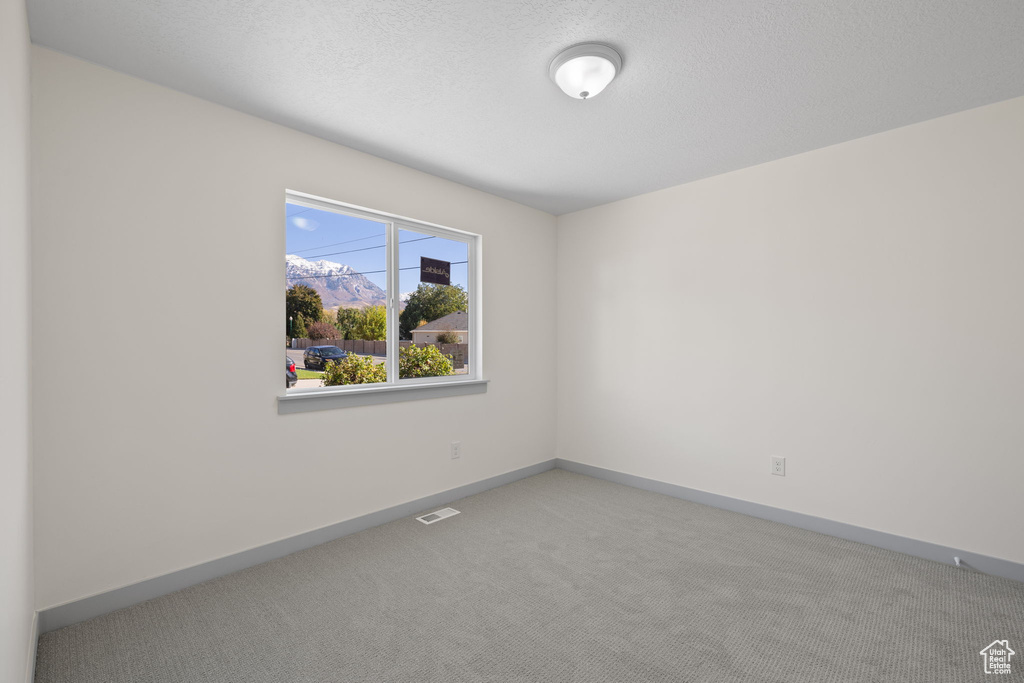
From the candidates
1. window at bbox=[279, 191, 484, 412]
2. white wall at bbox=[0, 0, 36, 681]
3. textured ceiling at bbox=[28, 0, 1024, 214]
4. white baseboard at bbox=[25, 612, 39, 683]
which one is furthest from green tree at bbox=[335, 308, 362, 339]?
white baseboard at bbox=[25, 612, 39, 683]

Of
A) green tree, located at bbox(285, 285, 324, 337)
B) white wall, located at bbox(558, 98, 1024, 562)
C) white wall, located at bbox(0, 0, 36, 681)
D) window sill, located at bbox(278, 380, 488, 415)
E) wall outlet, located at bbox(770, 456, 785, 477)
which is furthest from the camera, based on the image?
wall outlet, located at bbox(770, 456, 785, 477)

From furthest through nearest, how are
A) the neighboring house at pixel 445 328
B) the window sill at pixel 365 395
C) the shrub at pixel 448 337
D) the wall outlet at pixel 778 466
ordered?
1. the shrub at pixel 448 337
2. the neighboring house at pixel 445 328
3. the wall outlet at pixel 778 466
4. the window sill at pixel 365 395

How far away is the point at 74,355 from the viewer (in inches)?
80.8

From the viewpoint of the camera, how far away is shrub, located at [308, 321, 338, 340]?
9.77ft

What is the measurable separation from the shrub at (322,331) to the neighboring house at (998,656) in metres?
3.47

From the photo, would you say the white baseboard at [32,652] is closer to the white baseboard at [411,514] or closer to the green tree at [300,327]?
the white baseboard at [411,514]

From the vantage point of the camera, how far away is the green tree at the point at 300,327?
9.49ft

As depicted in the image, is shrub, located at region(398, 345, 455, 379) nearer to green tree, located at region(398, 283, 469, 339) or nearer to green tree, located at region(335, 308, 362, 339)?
green tree, located at region(398, 283, 469, 339)

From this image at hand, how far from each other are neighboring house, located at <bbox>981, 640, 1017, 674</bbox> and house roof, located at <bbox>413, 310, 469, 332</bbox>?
3.33m

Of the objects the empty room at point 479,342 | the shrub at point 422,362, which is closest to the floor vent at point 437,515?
the empty room at point 479,342

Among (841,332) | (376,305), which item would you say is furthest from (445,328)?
(841,332)

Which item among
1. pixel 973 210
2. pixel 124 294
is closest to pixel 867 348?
pixel 973 210

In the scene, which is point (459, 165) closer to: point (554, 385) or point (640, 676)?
point (554, 385)

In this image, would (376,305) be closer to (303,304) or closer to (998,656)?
(303,304)
